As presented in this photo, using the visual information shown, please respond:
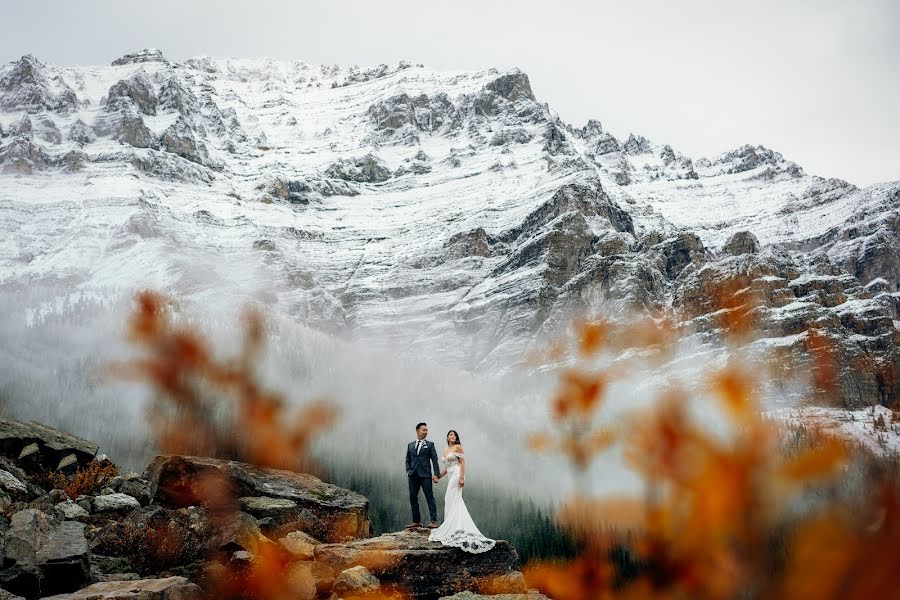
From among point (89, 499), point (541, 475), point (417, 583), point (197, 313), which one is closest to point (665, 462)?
point (417, 583)

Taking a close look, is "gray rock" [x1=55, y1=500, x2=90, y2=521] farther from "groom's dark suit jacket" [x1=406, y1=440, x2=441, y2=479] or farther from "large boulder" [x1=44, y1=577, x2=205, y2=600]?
"groom's dark suit jacket" [x1=406, y1=440, x2=441, y2=479]

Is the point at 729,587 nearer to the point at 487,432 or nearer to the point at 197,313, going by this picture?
the point at 487,432

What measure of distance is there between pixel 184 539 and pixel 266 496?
6.26 meters

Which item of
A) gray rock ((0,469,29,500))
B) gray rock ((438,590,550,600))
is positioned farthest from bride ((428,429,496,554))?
gray rock ((0,469,29,500))

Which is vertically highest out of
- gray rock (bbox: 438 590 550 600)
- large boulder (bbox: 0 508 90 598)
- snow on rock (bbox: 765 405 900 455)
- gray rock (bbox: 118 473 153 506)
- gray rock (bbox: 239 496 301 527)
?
large boulder (bbox: 0 508 90 598)

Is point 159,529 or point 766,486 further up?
point 766,486

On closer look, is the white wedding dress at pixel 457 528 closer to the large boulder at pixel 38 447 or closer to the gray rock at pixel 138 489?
the gray rock at pixel 138 489

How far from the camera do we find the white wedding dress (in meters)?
16.4

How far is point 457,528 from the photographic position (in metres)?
16.9

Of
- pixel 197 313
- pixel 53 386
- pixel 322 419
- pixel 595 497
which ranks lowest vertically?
pixel 595 497

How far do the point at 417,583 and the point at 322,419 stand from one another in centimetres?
9053

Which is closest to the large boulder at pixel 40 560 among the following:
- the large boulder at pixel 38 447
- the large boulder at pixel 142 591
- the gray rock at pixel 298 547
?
the large boulder at pixel 142 591

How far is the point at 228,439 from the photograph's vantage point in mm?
67812

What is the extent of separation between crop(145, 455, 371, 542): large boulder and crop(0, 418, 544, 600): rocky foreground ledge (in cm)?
4
